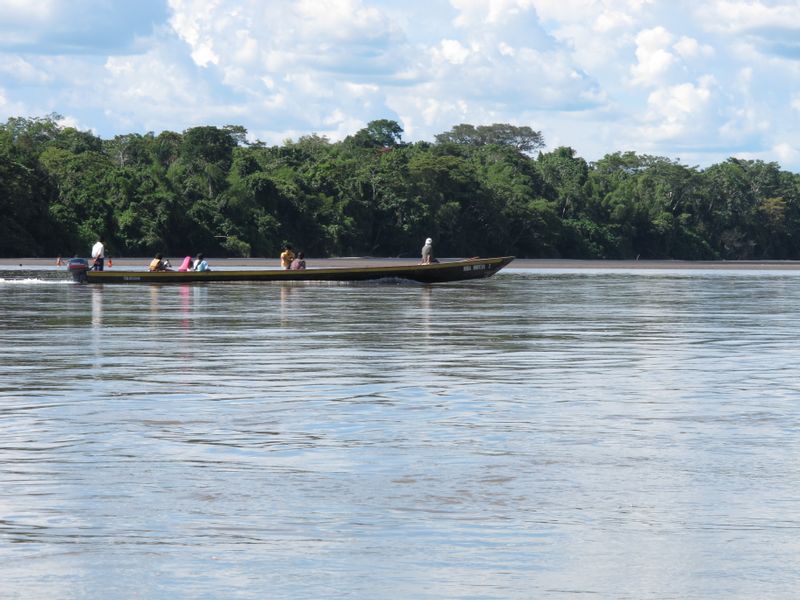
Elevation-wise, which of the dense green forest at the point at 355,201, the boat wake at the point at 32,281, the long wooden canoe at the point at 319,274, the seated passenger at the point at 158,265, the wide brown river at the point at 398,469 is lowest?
the boat wake at the point at 32,281

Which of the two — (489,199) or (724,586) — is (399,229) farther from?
(724,586)

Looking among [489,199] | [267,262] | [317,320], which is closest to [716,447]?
[317,320]

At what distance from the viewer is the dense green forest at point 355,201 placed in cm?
9662

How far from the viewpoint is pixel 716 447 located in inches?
453

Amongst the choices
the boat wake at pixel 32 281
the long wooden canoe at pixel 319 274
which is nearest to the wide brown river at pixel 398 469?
the long wooden canoe at pixel 319 274

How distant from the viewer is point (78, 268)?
48031 mm

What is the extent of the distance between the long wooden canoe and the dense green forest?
4358cm

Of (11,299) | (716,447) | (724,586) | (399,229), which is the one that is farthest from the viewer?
(399,229)

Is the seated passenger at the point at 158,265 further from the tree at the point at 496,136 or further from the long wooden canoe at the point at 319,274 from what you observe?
the tree at the point at 496,136

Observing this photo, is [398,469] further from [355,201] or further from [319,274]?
[355,201]

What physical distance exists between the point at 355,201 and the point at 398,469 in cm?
10471

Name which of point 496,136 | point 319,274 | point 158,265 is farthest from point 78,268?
point 496,136

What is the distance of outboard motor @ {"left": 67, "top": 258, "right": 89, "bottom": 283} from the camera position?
47875 mm

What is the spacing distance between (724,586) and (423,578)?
1453 millimetres
